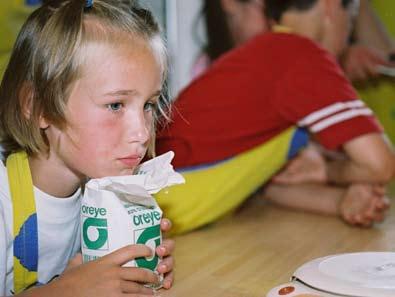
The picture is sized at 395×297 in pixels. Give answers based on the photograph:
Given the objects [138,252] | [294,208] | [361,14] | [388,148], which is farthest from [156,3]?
[138,252]

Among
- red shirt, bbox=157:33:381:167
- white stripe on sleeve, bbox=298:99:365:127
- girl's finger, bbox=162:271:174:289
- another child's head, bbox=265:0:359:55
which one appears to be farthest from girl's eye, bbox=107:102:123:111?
another child's head, bbox=265:0:359:55

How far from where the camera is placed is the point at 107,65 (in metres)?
0.87

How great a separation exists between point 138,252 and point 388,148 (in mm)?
597

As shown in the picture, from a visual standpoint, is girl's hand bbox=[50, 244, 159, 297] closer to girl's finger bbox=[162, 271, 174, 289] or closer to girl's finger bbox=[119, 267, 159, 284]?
girl's finger bbox=[119, 267, 159, 284]

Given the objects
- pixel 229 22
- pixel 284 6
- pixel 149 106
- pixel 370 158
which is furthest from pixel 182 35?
pixel 149 106

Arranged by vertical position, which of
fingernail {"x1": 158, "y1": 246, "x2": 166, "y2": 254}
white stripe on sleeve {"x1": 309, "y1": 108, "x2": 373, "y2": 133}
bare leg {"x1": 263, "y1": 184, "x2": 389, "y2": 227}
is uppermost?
white stripe on sleeve {"x1": 309, "y1": 108, "x2": 373, "y2": 133}

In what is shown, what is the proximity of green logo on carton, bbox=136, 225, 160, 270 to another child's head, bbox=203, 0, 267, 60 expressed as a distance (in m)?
0.91

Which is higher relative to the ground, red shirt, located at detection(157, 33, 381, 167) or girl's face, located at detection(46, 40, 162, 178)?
girl's face, located at detection(46, 40, 162, 178)

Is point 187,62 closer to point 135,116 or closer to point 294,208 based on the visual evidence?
point 294,208

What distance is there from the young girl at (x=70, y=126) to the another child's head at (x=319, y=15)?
1.82 ft

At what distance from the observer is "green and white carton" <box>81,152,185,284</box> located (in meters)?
0.83

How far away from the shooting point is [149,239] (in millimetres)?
864

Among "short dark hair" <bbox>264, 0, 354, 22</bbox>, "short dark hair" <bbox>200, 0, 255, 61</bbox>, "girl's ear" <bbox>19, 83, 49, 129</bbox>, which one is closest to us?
"girl's ear" <bbox>19, 83, 49, 129</bbox>

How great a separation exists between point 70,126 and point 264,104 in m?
0.49
